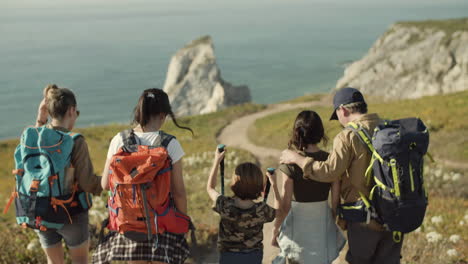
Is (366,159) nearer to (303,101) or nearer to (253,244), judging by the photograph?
(253,244)

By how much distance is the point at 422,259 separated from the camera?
818 centimetres

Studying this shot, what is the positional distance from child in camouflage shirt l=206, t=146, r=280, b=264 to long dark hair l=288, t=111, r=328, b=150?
0.54 metres

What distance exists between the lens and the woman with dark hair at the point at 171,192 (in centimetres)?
475

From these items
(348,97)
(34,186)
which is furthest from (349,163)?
(34,186)

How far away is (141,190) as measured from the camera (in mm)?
4598

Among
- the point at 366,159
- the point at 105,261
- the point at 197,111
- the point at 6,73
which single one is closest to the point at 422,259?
the point at 366,159

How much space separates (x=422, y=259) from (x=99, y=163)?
73.6 ft

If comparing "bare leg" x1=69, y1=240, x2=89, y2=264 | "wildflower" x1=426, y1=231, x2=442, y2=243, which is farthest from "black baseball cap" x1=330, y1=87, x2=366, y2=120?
"wildflower" x1=426, y1=231, x2=442, y2=243

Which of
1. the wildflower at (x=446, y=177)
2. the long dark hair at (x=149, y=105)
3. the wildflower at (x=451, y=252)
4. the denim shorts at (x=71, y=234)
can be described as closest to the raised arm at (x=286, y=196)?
the long dark hair at (x=149, y=105)

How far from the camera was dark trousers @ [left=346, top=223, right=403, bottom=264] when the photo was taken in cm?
516

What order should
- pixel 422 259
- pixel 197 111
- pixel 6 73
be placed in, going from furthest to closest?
pixel 6 73 → pixel 197 111 → pixel 422 259

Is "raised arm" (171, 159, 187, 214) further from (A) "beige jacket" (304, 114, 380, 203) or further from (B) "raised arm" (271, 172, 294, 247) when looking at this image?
(A) "beige jacket" (304, 114, 380, 203)

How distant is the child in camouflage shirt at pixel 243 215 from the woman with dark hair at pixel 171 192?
20.7 inches

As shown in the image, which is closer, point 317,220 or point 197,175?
point 317,220
